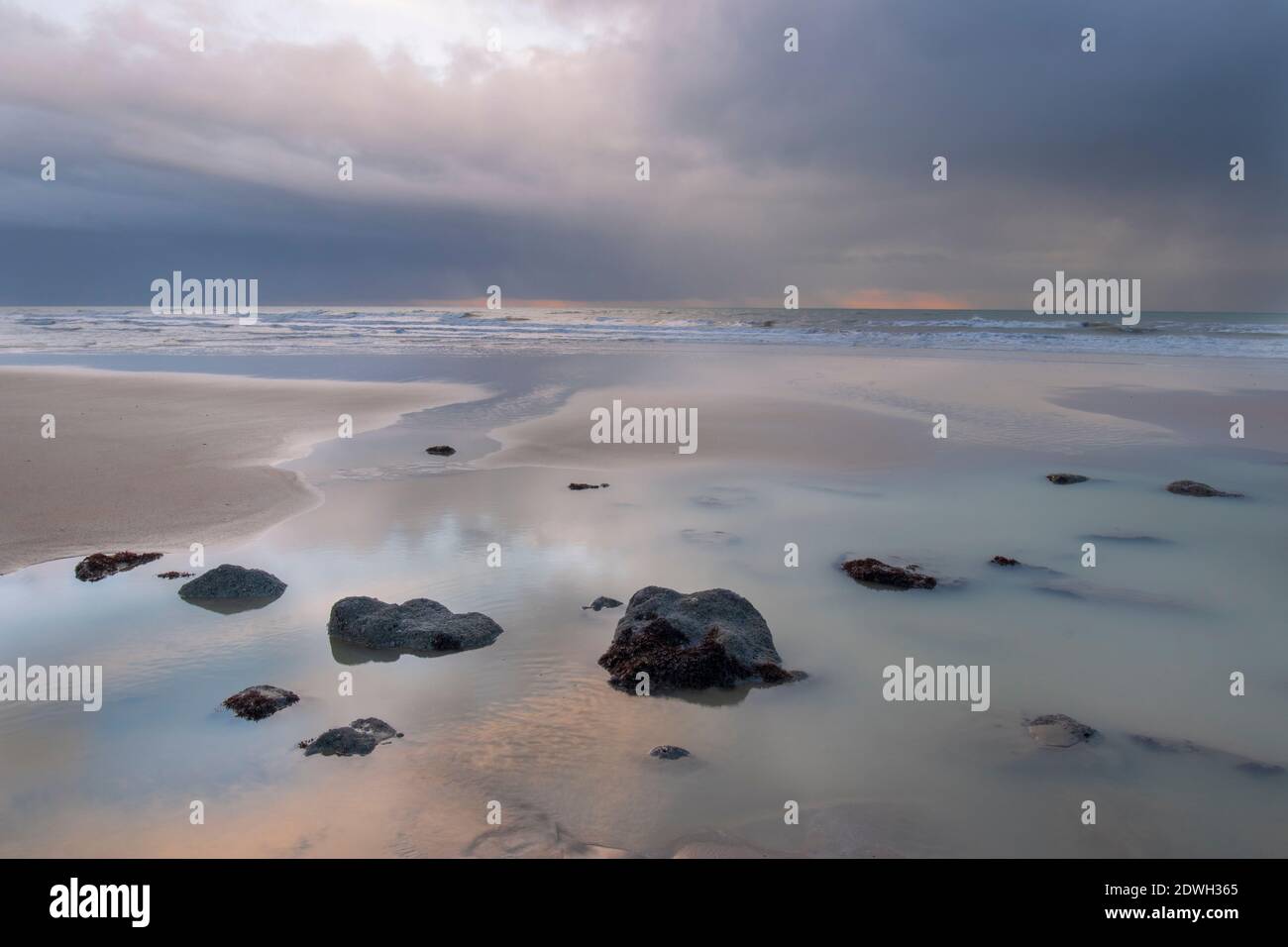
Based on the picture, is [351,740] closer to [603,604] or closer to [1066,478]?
[603,604]

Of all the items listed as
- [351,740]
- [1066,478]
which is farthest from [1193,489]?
[351,740]

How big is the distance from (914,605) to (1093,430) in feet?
33.5

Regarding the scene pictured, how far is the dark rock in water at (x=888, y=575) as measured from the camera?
7.05m

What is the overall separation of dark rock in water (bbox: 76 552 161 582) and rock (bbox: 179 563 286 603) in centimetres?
93

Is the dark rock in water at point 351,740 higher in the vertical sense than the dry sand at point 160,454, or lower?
lower

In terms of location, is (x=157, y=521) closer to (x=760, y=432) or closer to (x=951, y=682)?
(x=951, y=682)

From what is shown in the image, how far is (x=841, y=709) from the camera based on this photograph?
4984mm

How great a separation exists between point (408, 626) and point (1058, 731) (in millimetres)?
4199

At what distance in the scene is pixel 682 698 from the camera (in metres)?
5.12

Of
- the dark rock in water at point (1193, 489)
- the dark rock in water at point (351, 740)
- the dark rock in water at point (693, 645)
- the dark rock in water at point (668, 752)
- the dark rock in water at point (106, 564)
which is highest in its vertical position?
the dark rock in water at point (1193, 489)

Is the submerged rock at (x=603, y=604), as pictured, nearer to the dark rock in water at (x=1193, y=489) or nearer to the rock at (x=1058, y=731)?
the rock at (x=1058, y=731)

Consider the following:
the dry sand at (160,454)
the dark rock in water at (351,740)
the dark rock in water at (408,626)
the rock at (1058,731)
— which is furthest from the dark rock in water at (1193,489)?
the dry sand at (160,454)

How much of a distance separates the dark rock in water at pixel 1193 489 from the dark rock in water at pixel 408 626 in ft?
29.0
